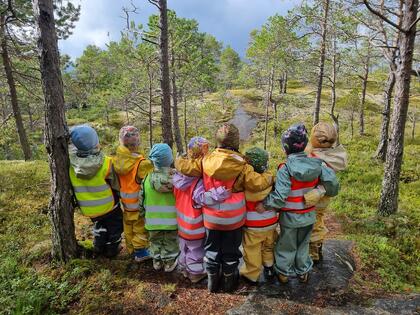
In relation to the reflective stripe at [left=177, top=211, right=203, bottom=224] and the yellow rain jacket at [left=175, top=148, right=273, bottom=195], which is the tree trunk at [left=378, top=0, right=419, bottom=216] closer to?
the yellow rain jacket at [left=175, top=148, right=273, bottom=195]

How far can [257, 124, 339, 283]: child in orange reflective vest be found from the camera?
11.8 feet

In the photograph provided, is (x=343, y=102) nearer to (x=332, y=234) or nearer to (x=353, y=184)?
(x=353, y=184)

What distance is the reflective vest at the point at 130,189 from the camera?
4.22 metres

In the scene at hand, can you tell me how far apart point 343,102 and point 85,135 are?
73.5 feet

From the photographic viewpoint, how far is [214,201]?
3.48m

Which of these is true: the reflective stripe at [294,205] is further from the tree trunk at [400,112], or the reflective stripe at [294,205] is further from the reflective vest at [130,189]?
the tree trunk at [400,112]

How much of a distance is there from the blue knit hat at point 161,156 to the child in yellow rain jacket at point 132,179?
273 mm

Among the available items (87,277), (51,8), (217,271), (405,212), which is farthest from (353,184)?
(51,8)

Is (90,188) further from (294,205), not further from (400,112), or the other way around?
(400,112)

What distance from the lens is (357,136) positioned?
20.8 m

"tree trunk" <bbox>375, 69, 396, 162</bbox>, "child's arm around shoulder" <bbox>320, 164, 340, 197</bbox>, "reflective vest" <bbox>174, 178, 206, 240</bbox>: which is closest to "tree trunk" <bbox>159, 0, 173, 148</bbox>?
"reflective vest" <bbox>174, 178, 206, 240</bbox>

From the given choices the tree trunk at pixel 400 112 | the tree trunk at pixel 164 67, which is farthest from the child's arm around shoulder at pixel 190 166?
the tree trunk at pixel 400 112

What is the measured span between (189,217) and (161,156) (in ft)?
2.91

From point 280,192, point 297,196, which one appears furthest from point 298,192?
point 280,192
